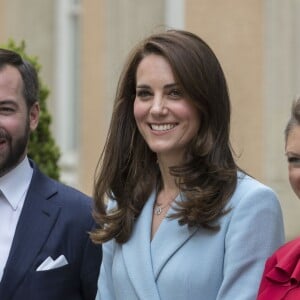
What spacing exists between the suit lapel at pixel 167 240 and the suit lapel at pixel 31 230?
651mm

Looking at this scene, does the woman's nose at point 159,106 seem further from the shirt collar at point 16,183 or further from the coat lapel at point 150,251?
the shirt collar at point 16,183

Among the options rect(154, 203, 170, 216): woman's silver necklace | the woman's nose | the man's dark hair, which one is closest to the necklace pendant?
rect(154, 203, 170, 216): woman's silver necklace

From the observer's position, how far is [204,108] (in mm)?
4059

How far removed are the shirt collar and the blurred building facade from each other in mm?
1634

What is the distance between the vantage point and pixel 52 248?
4.56 m

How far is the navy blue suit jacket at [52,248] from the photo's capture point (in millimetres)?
4469

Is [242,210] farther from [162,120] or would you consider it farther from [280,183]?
[280,183]

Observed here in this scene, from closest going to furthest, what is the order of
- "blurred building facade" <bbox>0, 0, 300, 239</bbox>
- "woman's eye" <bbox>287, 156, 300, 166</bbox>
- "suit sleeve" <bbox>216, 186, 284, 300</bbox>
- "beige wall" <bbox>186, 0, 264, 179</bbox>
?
"woman's eye" <bbox>287, 156, 300, 166</bbox>
"suit sleeve" <bbox>216, 186, 284, 300</bbox>
"blurred building facade" <bbox>0, 0, 300, 239</bbox>
"beige wall" <bbox>186, 0, 264, 179</bbox>

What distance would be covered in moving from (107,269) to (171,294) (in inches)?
16.9

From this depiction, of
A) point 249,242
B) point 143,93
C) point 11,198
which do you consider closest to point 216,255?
point 249,242

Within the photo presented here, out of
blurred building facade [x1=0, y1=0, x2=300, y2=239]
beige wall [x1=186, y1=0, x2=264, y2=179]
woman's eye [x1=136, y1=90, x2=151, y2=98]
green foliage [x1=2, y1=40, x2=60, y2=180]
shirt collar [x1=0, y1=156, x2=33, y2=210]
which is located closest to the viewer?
woman's eye [x1=136, y1=90, x2=151, y2=98]

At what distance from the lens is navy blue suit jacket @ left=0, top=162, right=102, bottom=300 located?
14.7ft

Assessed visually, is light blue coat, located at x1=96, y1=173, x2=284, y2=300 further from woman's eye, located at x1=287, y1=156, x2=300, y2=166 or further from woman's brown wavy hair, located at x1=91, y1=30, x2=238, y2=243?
woman's eye, located at x1=287, y1=156, x2=300, y2=166

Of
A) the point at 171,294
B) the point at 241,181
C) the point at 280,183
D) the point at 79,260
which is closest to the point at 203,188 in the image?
the point at 241,181
